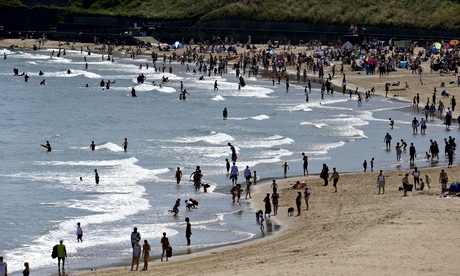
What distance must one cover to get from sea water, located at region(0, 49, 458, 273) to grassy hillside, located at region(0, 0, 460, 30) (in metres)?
23.8

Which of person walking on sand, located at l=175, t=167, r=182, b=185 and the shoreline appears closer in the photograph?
the shoreline

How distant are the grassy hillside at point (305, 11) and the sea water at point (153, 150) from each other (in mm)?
23775

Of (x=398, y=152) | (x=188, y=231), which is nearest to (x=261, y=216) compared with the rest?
(x=188, y=231)

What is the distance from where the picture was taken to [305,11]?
110 m

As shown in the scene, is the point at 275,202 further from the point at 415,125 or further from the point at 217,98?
the point at 217,98

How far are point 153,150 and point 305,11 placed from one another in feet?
220

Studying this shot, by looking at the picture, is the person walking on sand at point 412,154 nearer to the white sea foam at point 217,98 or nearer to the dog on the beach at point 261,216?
the dog on the beach at point 261,216

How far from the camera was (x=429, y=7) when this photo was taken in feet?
340

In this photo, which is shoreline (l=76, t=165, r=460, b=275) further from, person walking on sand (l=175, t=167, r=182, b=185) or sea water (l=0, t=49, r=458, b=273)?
person walking on sand (l=175, t=167, r=182, b=185)

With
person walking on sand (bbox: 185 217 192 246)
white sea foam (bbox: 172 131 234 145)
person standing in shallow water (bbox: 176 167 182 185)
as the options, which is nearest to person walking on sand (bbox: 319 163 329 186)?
person standing in shallow water (bbox: 176 167 182 185)

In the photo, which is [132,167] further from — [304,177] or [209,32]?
[209,32]

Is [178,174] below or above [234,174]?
below

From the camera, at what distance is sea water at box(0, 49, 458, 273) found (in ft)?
99.5

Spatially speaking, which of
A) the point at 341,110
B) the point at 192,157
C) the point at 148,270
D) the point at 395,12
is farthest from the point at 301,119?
the point at 395,12
